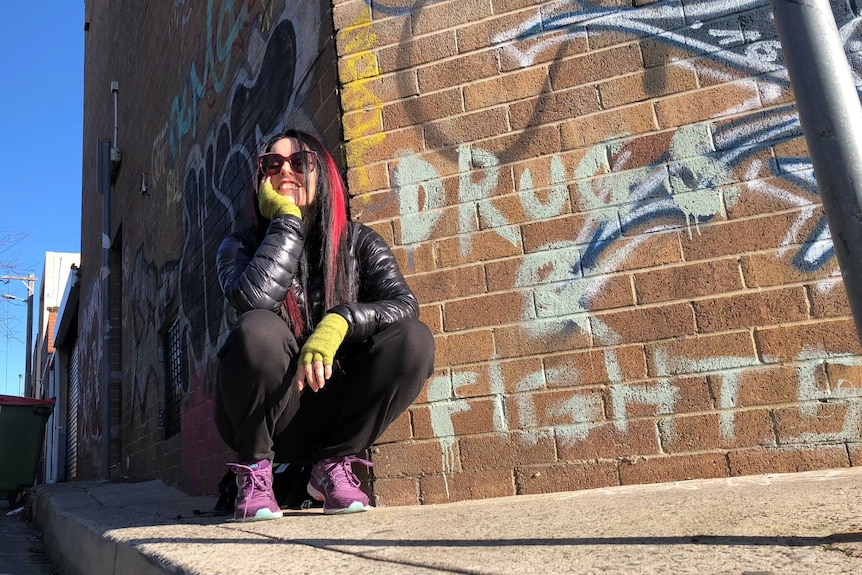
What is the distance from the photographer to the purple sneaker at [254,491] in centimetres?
219

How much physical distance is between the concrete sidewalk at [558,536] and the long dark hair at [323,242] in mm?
718

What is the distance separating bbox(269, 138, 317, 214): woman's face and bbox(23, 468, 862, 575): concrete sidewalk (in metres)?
1.14

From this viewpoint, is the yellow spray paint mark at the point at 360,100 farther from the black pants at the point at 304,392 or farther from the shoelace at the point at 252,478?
the shoelace at the point at 252,478

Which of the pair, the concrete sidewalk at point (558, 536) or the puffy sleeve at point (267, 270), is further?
the puffy sleeve at point (267, 270)

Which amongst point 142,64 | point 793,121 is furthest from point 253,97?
point 142,64

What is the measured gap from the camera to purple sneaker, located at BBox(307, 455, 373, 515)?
2301 mm

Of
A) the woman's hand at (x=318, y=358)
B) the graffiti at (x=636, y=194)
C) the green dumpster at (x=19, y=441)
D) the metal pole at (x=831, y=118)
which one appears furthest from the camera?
the green dumpster at (x=19, y=441)

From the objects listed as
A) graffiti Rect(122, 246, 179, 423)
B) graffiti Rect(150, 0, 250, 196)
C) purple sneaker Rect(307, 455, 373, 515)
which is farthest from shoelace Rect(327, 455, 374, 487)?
graffiti Rect(122, 246, 179, 423)

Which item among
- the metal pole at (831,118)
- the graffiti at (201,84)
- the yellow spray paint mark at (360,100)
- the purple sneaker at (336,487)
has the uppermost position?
the graffiti at (201,84)

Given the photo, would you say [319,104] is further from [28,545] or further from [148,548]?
[28,545]

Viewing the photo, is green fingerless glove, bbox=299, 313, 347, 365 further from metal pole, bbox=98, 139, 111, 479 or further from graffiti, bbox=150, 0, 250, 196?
metal pole, bbox=98, 139, 111, 479

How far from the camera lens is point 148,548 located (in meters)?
1.85

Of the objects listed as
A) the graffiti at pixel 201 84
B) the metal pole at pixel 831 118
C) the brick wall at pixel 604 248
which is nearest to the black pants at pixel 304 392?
the brick wall at pixel 604 248

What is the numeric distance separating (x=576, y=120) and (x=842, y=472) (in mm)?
1566
